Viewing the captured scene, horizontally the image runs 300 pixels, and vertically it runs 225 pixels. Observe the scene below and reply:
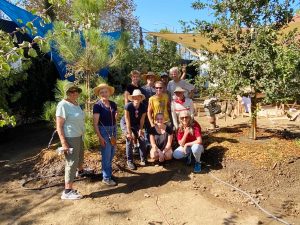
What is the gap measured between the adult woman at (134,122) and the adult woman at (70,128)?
95 cm

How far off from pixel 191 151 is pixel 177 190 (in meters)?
0.81

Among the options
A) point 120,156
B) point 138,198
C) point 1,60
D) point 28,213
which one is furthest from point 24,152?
point 1,60

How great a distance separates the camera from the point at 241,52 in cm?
580

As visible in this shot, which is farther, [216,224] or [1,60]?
[216,224]

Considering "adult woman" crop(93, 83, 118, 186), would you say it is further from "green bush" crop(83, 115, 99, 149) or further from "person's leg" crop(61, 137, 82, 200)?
"green bush" crop(83, 115, 99, 149)

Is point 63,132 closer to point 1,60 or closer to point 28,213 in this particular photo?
point 28,213

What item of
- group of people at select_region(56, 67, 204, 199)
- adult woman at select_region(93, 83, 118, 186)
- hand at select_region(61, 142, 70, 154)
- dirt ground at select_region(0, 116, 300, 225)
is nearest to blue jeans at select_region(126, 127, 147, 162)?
group of people at select_region(56, 67, 204, 199)

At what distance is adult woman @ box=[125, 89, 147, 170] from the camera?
519 centimetres

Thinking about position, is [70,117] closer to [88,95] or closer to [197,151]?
[88,95]

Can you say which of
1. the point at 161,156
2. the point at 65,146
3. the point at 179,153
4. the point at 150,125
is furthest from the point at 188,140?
the point at 65,146

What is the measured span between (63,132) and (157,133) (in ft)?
5.55

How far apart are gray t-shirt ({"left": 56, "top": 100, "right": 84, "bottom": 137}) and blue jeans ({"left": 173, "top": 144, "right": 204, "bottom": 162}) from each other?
1686mm

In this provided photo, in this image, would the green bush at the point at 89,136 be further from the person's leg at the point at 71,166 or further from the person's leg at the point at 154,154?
the person's leg at the point at 71,166

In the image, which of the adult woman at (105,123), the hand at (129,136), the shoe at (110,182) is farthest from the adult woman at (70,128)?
the hand at (129,136)
